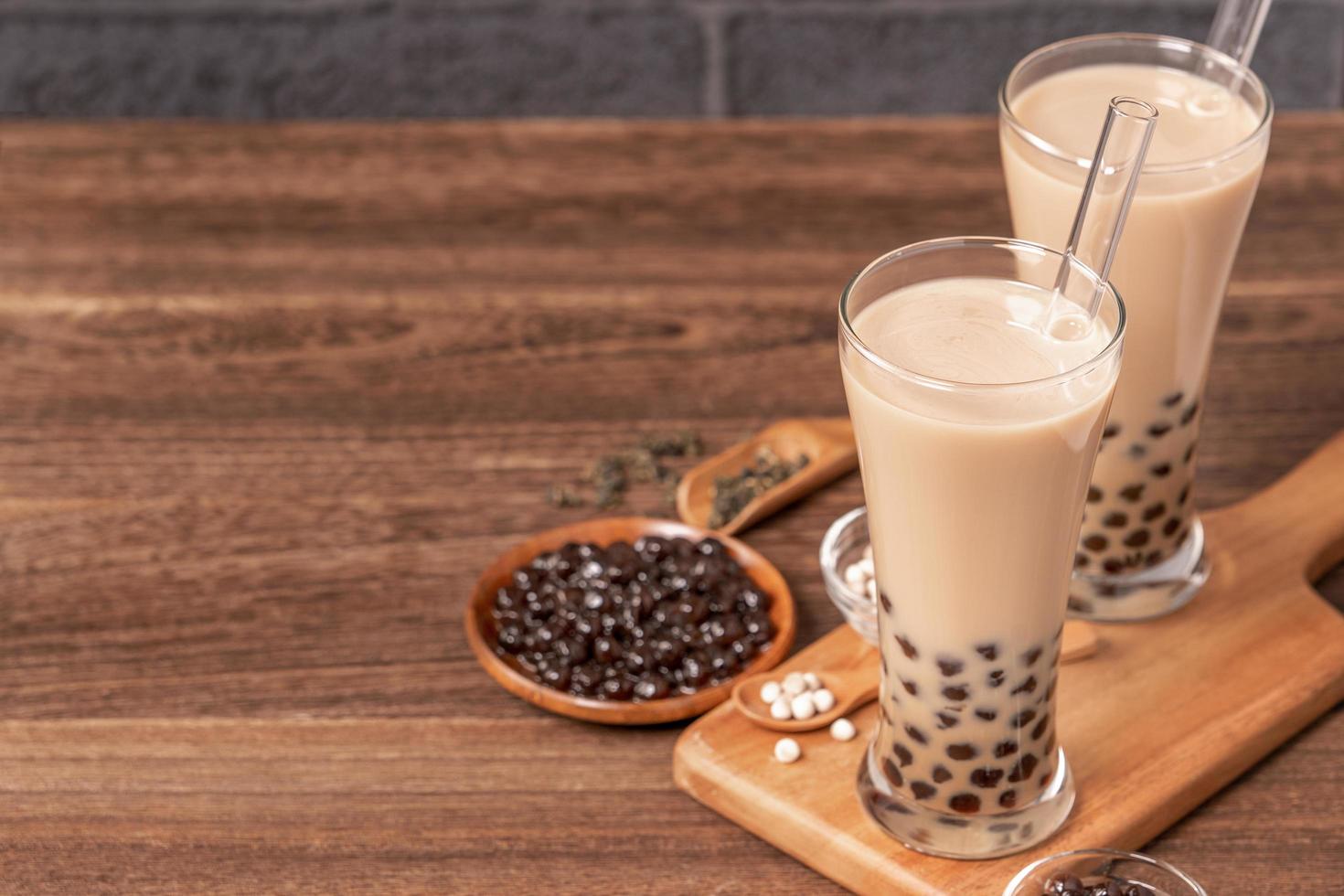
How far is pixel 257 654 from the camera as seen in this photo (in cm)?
122

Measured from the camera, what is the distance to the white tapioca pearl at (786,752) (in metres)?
1.09

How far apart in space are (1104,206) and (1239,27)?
11.1 inches

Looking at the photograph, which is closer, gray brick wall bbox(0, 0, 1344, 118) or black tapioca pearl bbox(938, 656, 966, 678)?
black tapioca pearl bbox(938, 656, 966, 678)

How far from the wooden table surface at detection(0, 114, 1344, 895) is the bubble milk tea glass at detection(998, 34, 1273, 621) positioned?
0.54 feet

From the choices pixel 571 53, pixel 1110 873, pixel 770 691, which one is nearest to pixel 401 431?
pixel 770 691

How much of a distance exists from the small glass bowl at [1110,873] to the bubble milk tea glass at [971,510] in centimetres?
6

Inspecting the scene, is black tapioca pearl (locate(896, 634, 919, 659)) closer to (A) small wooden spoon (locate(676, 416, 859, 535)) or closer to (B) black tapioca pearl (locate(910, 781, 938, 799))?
(B) black tapioca pearl (locate(910, 781, 938, 799))

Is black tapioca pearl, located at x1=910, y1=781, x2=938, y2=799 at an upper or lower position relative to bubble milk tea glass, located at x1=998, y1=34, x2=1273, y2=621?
lower

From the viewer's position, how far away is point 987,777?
1019 mm

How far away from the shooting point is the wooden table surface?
42.0 inches

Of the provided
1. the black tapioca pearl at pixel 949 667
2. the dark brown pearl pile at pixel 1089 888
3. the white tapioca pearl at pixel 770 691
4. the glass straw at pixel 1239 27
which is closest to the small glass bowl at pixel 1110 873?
the dark brown pearl pile at pixel 1089 888

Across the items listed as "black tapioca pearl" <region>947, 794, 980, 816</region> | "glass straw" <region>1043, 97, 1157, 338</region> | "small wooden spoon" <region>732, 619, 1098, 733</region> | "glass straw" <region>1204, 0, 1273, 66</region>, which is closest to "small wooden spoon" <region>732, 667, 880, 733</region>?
"small wooden spoon" <region>732, 619, 1098, 733</region>

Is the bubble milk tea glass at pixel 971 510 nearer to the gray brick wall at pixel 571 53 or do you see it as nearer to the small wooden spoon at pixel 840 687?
the small wooden spoon at pixel 840 687

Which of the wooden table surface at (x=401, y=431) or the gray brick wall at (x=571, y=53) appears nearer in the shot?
the wooden table surface at (x=401, y=431)
